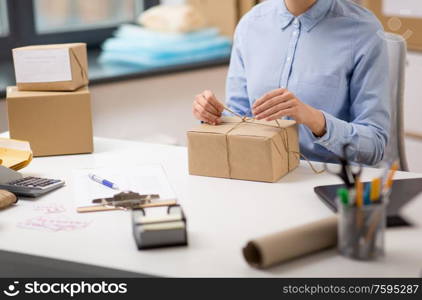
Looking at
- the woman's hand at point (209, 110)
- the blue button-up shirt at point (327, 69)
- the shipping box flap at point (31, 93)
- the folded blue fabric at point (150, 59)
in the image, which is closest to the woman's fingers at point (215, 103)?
the woman's hand at point (209, 110)

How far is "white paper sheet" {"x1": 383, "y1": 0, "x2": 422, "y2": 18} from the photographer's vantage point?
108 inches

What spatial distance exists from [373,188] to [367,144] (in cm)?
57

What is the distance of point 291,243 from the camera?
3.90ft

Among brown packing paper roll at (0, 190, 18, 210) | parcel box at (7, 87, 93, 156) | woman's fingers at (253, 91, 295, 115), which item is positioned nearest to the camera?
brown packing paper roll at (0, 190, 18, 210)

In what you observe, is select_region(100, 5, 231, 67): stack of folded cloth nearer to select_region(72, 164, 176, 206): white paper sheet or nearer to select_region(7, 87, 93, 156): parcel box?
select_region(7, 87, 93, 156): parcel box

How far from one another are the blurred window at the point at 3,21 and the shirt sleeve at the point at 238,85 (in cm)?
142

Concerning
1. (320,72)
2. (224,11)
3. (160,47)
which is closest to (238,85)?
(320,72)

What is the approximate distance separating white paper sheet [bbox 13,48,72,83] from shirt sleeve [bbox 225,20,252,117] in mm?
480

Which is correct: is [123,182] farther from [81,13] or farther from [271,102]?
[81,13]

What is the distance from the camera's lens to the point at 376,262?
1183mm

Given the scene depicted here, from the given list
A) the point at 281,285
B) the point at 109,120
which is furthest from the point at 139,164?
the point at 109,120

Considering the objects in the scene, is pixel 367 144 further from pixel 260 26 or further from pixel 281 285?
pixel 281 285

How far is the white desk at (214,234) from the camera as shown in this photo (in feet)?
3.86

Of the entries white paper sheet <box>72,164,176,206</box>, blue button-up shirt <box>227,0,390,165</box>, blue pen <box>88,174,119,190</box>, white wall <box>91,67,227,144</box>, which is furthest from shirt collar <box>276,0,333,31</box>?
white wall <box>91,67,227,144</box>
